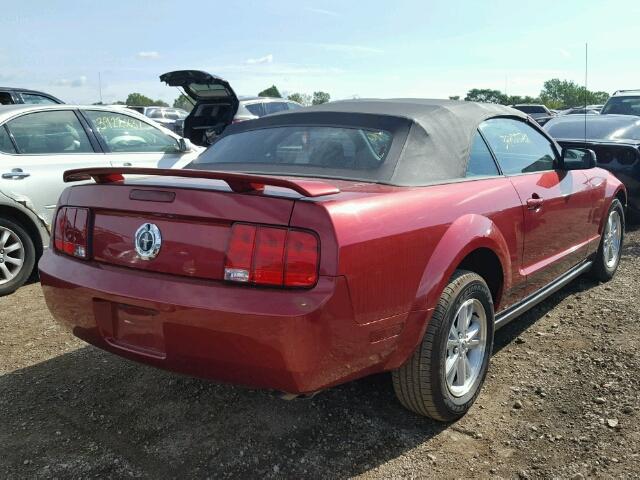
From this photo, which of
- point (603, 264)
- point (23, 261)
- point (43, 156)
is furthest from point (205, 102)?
point (603, 264)

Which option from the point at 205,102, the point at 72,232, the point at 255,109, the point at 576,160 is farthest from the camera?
the point at 255,109

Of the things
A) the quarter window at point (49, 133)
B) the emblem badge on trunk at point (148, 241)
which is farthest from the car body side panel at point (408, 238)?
the quarter window at point (49, 133)

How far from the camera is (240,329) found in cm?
207

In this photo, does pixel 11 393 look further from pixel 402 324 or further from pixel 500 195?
pixel 500 195

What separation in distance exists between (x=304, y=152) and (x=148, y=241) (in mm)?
1071

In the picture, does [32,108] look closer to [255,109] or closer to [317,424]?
[317,424]

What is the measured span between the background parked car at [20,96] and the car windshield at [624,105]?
1014cm

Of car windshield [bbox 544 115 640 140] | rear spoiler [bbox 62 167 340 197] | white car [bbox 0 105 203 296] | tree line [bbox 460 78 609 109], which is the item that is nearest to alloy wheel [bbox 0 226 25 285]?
white car [bbox 0 105 203 296]

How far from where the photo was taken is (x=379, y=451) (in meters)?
2.53

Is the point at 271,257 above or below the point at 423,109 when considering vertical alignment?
below

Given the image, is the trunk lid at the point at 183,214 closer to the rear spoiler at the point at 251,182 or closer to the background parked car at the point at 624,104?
the rear spoiler at the point at 251,182

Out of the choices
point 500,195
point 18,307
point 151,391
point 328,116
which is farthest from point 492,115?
point 18,307

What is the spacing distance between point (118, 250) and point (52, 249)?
632 mm

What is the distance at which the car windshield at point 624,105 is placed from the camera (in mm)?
11219
